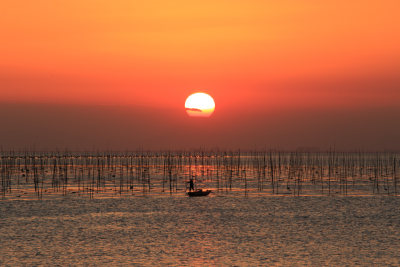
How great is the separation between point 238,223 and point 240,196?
14.3m

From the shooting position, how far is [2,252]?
19188 millimetres

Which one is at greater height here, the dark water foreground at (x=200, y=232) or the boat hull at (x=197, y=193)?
the boat hull at (x=197, y=193)

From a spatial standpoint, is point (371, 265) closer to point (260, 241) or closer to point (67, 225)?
point (260, 241)

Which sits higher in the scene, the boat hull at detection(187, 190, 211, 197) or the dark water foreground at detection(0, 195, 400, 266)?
the boat hull at detection(187, 190, 211, 197)

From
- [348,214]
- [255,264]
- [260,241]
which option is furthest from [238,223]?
[255,264]

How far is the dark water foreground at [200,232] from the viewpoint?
1850 centimetres

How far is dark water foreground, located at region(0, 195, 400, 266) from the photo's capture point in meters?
18.5

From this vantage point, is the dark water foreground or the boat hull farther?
the boat hull

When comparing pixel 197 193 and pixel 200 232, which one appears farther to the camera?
pixel 197 193

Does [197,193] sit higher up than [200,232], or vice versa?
[197,193]

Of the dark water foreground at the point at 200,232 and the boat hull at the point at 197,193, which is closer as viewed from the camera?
the dark water foreground at the point at 200,232

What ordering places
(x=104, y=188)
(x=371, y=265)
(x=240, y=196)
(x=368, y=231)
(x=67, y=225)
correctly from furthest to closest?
(x=104, y=188), (x=240, y=196), (x=67, y=225), (x=368, y=231), (x=371, y=265)

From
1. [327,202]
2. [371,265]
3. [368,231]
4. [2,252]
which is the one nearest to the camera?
[371,265]

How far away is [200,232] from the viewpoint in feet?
79.9
